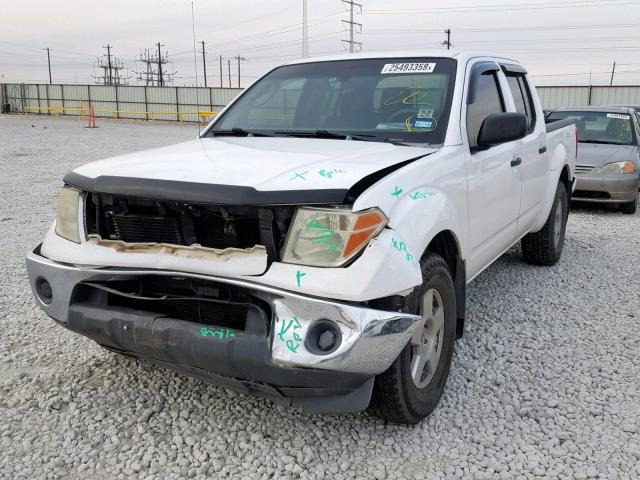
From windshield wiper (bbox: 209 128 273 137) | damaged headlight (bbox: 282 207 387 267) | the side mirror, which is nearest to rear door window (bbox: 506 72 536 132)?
the side mirror

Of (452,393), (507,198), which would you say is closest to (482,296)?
(507,198)

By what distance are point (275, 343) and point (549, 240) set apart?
397 centimetres

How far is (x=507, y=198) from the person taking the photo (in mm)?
4152

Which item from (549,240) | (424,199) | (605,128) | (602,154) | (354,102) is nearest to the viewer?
(424,199)

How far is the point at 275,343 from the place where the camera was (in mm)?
2416

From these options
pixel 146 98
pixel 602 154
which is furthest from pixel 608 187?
pixel 146 98

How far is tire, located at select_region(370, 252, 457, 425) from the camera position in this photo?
2725 mm

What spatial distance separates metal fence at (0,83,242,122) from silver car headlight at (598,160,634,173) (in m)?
34.9

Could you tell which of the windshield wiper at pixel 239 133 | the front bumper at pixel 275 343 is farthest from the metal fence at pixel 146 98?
the front bumper at pixel 275 343

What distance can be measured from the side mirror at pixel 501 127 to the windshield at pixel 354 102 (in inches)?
9.4

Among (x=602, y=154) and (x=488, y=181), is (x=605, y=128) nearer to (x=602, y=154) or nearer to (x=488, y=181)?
(x=602, y=154)

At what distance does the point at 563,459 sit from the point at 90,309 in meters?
2.19

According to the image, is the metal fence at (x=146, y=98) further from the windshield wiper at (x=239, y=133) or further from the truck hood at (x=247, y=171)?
the truck hood at (x=247, y=171)

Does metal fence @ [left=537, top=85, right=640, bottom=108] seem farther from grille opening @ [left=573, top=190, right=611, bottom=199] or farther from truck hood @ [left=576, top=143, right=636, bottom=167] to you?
grille opening @ [left=573, top=190, right=611, bottom=199]
